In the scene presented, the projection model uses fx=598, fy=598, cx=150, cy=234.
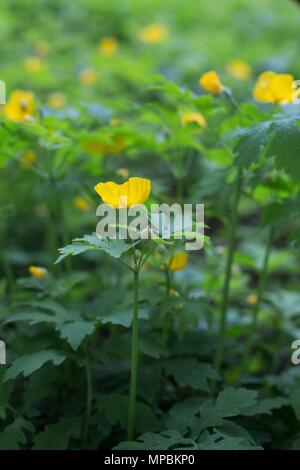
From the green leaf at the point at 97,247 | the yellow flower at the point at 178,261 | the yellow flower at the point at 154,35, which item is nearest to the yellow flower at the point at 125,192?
the green leaf at the point at 97,247

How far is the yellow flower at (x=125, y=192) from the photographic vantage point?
1.25 metres

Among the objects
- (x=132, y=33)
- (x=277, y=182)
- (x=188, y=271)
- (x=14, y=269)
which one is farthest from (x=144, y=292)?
(x=132, y=33)

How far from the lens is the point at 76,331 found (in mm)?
1381

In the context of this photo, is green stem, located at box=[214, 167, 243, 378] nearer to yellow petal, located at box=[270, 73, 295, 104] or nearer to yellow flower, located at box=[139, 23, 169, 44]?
yellow petal, located at box=[270, 73, 295, 104]

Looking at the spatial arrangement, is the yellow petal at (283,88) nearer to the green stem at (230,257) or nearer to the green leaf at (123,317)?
the green stem at (230,257)

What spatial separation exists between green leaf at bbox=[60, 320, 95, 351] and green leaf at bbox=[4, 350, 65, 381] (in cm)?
5

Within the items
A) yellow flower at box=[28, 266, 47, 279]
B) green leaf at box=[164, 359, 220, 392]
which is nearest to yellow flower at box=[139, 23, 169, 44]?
yellow flower at box=[28, 266, 47, 279]

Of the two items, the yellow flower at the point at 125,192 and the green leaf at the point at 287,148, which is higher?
the green leaf at the point at 287,148

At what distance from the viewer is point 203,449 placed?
1248 mm

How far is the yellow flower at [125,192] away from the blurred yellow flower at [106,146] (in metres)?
0.69

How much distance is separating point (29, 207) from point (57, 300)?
1.10m

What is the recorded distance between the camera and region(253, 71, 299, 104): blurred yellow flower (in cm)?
162

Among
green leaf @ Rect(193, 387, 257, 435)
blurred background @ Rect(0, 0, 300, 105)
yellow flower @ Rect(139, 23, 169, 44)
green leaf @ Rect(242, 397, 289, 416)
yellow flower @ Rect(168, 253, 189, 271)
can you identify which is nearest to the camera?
green leaf @ Rect(193, 387, 257, 435)

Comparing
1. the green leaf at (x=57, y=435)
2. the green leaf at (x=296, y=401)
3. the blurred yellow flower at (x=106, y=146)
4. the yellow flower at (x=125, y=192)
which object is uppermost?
the blurred yellow flower at (x=106, y=146)
